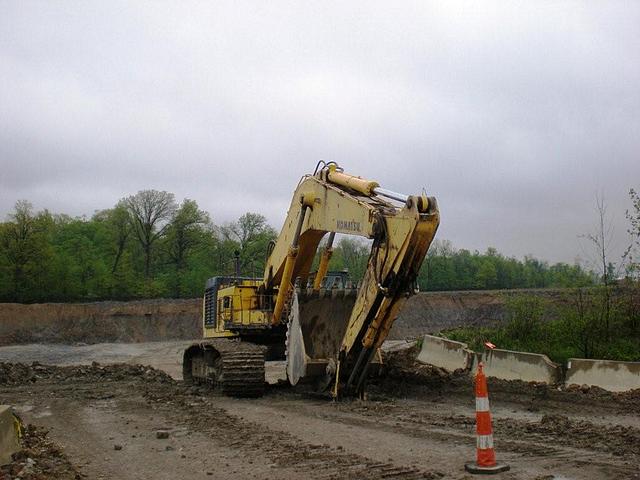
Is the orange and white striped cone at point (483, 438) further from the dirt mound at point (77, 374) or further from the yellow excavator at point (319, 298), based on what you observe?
the dirt mound at point (77, 374)

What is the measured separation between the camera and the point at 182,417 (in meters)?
10.5

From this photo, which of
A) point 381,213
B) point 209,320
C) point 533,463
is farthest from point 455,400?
point 209,320

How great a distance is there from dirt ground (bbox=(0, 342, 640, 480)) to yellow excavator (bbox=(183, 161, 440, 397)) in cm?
57

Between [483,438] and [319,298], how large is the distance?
7.10 m

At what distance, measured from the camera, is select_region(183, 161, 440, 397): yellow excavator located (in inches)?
412

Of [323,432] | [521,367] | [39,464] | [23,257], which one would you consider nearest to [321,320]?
[521,367]

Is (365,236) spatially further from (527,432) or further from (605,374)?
(605,374)

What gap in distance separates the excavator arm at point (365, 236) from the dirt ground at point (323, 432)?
3.43ft

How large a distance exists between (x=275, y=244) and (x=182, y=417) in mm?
5056

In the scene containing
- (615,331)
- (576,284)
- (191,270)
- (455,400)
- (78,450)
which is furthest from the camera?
(191,270)

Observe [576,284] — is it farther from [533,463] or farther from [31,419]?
[31,419]

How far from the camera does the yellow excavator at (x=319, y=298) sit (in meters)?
10.5

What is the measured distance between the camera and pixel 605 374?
11.4m

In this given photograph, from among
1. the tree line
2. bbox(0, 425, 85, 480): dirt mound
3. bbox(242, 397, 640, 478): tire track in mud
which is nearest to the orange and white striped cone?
bbox(242, 397, 640, 478): tire track in mud
